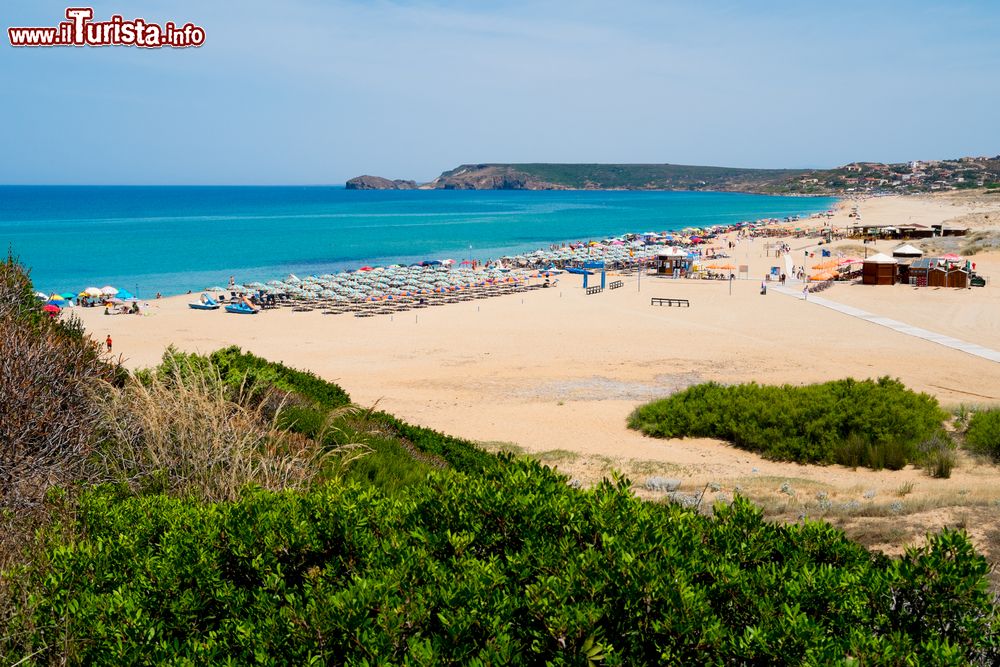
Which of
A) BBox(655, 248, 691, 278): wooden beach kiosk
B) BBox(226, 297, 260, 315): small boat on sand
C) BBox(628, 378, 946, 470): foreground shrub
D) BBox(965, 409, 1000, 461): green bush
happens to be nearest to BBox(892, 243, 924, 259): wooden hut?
BBox(655, 248, 691, 278): wooden beach kiosk

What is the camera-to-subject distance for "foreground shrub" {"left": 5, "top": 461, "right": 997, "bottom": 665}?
272 centimetres

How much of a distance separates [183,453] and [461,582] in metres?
2.74

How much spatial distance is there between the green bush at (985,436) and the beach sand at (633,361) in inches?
12.3

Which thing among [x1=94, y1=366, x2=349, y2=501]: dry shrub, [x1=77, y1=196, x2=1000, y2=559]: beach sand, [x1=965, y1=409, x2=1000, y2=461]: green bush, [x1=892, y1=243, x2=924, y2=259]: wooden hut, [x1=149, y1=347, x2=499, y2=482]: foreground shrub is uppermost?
[x1=892, y1=243, x2=924, y2=259]: wooden hut

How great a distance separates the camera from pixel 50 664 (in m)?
3.07

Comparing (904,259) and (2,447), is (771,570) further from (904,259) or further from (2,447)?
(904,259)

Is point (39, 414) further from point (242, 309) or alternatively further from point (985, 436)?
point (242, 309)

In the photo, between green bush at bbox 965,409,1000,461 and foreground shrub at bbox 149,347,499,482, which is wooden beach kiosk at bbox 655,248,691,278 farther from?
foreground shrub at bbox 149,347,499,482

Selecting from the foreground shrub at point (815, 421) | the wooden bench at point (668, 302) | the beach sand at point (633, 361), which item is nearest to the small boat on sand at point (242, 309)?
the beach sand at point (633, 361)

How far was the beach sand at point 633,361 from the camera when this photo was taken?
905cm

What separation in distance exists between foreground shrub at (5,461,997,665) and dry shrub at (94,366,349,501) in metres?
1.04

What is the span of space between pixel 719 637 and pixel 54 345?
5443 mm

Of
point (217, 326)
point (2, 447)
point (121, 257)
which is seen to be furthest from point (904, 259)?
point (121, 257)

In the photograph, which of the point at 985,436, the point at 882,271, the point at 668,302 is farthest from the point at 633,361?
the point at 882,271
